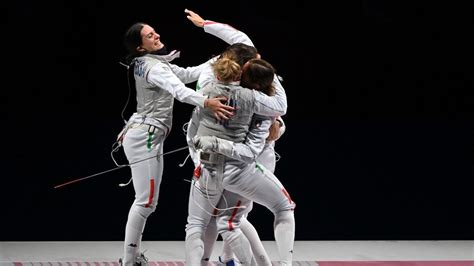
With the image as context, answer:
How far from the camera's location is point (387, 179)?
18.6 ft

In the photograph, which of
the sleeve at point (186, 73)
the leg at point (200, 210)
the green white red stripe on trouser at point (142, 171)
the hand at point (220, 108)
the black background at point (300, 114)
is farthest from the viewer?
the black background at point (300, 114)

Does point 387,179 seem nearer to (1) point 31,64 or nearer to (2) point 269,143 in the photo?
(2) point 269,143

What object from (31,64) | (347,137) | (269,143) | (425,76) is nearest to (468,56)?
(425,76)

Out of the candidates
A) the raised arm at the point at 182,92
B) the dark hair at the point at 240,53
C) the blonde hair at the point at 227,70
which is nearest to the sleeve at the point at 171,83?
the raised arm at the point at 182,92

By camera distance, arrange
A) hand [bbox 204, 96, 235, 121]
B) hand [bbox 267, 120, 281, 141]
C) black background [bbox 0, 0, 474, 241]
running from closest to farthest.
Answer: hand [bbox 204, 96, 235, 121], hand [bbox 267, 120, 281, 141], black background [bbox 0, 0, 474, 241]

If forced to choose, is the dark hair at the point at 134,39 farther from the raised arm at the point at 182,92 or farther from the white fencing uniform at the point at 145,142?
the raised arm at the point at 182,92

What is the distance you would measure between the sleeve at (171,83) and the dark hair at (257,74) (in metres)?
0.21

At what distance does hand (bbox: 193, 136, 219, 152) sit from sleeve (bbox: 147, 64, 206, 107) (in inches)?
5.8

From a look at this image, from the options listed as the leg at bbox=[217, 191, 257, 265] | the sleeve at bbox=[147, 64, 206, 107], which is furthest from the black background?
the leg at bbox=[217, 191, 257, 265]

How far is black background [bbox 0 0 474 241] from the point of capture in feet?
17.2

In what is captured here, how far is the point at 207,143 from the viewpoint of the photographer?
4000 mm

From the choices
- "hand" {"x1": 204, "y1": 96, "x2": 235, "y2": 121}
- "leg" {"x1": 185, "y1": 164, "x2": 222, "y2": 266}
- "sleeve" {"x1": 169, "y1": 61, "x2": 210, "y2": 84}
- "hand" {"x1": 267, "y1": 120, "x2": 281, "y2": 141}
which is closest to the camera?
"hand" {"x1": 204, "y1": 96, "x2": 235, "y2": 121}

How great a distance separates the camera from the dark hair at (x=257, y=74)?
158 inches

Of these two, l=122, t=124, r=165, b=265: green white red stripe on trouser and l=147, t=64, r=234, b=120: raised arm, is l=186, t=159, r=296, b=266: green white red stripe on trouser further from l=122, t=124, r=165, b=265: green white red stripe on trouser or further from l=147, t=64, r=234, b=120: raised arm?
l=122, t=124, r=165, b=265: green white red stripe on trouser
